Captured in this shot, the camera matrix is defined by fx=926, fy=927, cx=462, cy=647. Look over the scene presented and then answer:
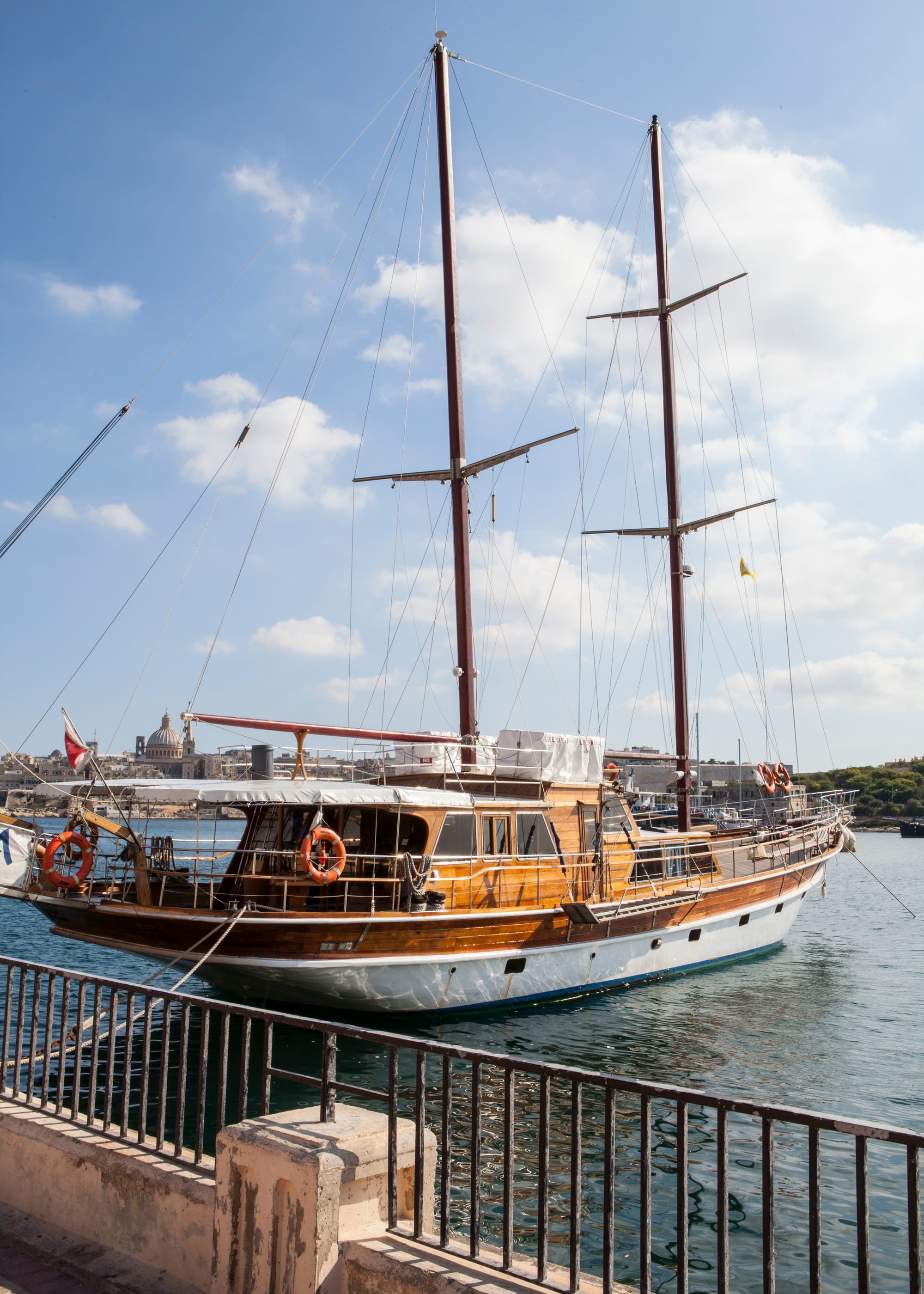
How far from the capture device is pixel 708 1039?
1576 centimetres

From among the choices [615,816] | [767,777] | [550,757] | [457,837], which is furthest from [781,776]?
[457,837]

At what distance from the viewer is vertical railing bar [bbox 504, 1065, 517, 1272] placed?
13.5ft

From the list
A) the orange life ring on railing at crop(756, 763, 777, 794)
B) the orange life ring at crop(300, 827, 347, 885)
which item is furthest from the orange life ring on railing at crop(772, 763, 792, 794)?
the orange life ring at crop(300, 827, 347, 885)

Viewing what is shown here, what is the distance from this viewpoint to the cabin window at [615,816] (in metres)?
20.1

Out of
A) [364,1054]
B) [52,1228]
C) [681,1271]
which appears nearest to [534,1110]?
[364,1054]

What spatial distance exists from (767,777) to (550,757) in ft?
41.3

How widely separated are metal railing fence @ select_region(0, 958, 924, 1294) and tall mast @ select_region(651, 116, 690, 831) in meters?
13.8

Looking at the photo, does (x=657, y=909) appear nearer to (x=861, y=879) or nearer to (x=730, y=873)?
(x=730, y=873)

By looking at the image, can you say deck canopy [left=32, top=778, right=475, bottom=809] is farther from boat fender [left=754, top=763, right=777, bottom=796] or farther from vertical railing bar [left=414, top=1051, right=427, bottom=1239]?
boat fender [left=754, top=763, right=777, bottom=796]

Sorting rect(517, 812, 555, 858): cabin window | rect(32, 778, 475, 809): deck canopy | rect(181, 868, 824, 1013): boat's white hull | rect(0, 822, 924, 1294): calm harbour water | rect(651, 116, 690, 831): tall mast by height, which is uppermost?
rect(651, 116, 690, 831): tall mast

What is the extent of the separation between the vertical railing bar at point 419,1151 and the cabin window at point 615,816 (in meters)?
15.7

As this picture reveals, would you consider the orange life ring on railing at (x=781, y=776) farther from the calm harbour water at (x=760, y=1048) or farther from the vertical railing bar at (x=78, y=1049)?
the vertical railing bar at (x=78, y=1049)

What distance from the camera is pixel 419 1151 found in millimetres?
4543

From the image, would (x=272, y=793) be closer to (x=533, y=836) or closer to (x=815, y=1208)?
(x=533, y=836)
